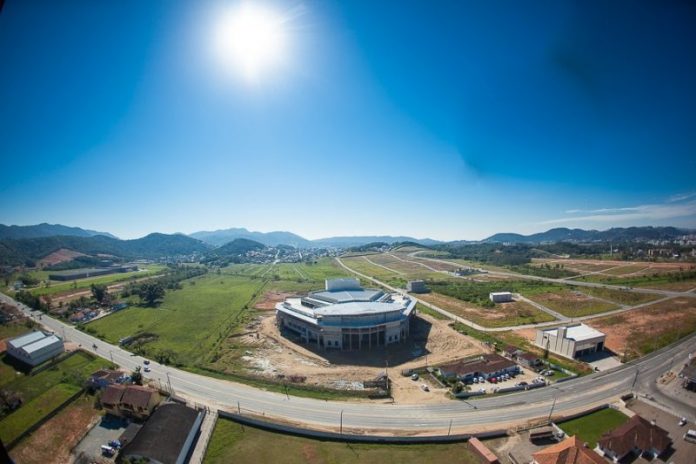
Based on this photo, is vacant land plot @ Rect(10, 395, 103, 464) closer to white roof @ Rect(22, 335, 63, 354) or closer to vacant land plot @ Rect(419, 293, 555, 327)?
white roof @ Rect(22, 335, 63, 354)

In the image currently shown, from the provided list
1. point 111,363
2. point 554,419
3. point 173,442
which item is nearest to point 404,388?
point 554,419

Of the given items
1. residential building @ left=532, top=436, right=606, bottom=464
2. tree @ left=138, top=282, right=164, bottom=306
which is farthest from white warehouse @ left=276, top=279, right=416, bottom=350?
tree @ left=138, top=282, right=164, bottom=306

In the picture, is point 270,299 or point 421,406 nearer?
point 421,406

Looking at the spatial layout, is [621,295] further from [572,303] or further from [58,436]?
[58,436]

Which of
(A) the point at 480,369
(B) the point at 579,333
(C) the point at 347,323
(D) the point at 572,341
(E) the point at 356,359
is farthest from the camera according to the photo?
(C) the point at 347,323

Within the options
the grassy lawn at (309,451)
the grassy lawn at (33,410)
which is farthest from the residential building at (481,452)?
the grassy lawn at (33,410)

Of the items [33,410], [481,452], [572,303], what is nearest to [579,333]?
[572,303]
